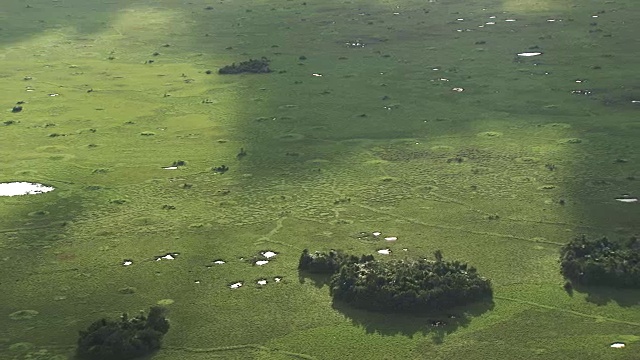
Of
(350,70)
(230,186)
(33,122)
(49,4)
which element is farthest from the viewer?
(49,4)

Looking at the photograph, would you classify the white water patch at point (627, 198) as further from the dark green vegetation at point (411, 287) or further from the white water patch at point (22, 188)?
the white water patch at point (22, 188)

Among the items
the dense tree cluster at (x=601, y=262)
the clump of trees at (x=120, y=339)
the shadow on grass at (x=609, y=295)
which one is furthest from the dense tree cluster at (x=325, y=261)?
the shadow on grass at (x=609, y=295)

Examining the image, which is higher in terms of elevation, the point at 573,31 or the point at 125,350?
the point at 125,350

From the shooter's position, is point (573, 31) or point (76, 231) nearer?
point (76, 231)

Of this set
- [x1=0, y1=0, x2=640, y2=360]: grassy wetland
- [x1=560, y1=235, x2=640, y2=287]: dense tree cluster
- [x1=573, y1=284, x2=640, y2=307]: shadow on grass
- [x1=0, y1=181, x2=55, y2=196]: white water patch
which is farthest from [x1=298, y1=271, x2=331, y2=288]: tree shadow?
[x1=0, y1=181, x2=55, y2=196]: white water patch

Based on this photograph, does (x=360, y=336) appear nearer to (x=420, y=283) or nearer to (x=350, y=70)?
(x=420, y=283)

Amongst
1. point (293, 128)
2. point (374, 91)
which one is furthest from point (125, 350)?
point (374, 91)

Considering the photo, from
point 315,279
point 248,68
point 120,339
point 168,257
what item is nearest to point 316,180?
point 168,257

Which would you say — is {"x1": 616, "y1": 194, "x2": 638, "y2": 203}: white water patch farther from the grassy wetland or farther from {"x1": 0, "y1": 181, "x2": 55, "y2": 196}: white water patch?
{"x1": 0, "y1": 181, "x2": 55, "y2": 196}: white water patch
